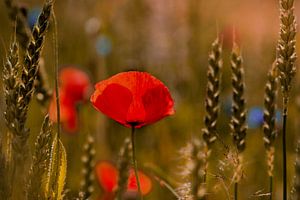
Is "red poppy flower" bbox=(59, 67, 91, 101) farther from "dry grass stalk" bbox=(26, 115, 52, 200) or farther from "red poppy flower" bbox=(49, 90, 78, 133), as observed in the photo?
"dry grass stalk" bbox=(26, 115, 52, 200)

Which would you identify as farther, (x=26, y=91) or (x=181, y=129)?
(x=181, y=129)

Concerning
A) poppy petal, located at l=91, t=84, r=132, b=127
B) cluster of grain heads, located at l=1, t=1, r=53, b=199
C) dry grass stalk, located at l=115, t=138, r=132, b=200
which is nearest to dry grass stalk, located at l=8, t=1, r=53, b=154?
cluster of grain heads, located at l=1, t=1, r=53, b=199

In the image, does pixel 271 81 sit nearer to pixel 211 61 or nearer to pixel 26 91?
pixel 211 61

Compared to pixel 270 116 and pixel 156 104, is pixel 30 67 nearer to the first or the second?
pixel 156 104

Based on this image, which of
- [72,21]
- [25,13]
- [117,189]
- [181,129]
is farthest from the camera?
[72,21]

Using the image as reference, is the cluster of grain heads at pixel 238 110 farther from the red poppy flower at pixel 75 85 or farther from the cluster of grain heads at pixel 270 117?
the red poppy flower at pixel 75 85

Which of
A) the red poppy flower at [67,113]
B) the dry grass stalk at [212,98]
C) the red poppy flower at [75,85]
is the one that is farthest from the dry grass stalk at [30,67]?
the red poppy flower at [75,85]

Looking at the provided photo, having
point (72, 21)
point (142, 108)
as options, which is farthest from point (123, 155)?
point (72, 21)
